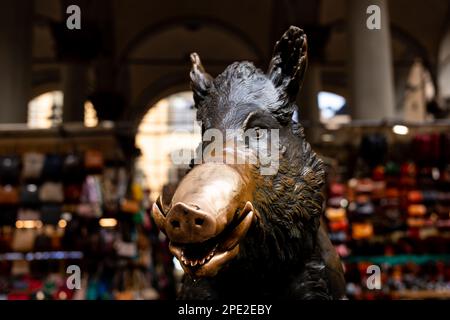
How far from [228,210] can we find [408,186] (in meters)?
7.09

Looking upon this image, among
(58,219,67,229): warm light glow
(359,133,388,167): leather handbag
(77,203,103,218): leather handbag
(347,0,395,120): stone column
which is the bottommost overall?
(58,219,67,229): warm light glow

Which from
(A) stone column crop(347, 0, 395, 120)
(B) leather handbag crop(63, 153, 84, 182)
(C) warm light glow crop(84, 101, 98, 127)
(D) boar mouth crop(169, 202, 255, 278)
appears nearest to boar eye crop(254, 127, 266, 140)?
(D) boar mouth crop(169, 202, 255, 278)

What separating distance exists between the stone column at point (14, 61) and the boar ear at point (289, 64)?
7301 mm

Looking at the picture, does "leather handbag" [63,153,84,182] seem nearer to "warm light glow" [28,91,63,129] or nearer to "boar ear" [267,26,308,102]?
"boar ear" [267,26,308,102]

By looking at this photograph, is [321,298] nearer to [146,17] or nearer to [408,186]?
[408,186]

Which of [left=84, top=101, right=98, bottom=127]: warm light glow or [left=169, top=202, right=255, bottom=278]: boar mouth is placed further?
[left=84, top=101, right=98, bottom=127]: warm light glow

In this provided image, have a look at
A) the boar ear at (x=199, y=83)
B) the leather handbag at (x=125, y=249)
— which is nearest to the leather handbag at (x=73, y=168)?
A: the leather handbag at (x=125, y=249)

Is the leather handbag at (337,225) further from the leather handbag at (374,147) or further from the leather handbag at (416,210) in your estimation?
the leather handbag at (416,210)

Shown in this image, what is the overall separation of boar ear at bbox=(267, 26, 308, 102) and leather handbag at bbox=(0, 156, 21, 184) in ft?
18.8

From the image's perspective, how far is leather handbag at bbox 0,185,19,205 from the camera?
23.4 feet

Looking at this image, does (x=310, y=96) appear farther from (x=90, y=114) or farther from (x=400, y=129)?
(x=90, y=114)

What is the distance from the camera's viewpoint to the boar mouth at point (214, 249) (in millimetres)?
1513

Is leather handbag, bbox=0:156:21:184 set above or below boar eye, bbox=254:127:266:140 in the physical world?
above

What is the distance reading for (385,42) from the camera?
904 cm
